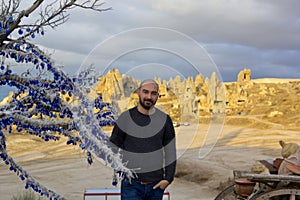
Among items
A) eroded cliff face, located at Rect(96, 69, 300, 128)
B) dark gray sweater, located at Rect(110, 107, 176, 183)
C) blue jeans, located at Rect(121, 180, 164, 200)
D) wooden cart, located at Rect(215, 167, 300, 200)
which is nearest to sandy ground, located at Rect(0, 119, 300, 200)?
eroded cliff face, located at Rect(96, 69, 300, 128)

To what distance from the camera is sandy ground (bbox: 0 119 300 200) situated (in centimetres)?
1015

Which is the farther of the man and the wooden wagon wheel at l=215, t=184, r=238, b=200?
the wooden wagon wheel at l=215, t=184, r=238, b=200

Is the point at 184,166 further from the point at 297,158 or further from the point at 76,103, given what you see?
the point at 76,103

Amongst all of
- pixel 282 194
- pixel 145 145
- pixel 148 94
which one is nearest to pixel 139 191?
pixel 145 145

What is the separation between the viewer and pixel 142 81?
11.6 feet

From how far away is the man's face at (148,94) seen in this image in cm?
339

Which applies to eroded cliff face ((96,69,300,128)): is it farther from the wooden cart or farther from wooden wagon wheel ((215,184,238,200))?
wooden wagon wheel ((215,184,238,200))

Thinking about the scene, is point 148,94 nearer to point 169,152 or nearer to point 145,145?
point 145,145

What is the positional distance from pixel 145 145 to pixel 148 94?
1.35 ft

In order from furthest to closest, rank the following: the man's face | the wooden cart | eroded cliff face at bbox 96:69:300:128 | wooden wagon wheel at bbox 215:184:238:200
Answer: wooden wagon wheel at bbox 215:184:238:200 → the wooden cart → eroded cliff face at bbox 96:69:300:128 → the man's face

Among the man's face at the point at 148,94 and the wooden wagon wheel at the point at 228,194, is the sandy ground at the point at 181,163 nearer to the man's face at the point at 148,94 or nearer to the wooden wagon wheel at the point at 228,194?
the wooden wagon wheel at the point at 228,194

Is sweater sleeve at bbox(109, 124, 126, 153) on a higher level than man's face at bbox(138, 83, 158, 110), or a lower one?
lower

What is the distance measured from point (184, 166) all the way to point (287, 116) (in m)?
18.1

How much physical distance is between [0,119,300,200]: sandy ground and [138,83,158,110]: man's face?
1123mm
